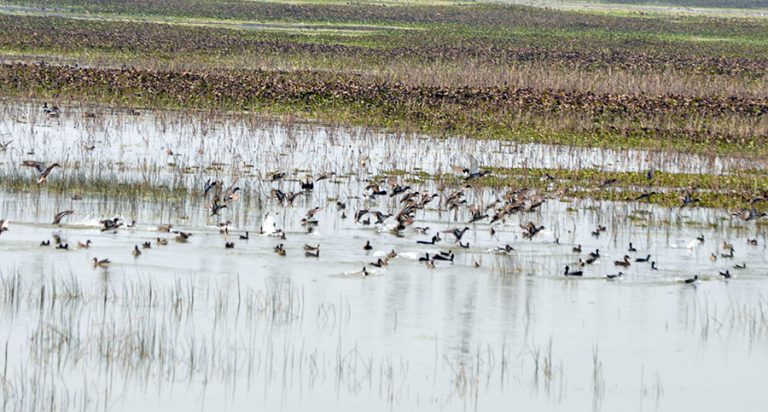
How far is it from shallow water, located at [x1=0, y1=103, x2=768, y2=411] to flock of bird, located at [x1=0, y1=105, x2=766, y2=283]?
134 millimetres

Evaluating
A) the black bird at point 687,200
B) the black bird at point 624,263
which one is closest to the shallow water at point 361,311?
the black bird at point 624,263

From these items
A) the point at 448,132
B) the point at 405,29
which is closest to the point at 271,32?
the point at 405,29

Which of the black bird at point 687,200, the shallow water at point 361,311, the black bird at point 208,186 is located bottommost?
the shallow water at point 361,311

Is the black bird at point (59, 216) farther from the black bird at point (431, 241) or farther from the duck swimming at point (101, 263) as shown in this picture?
the black bird at point (431, 241)

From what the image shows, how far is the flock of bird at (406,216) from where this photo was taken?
59.2ft

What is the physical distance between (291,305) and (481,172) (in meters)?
10.3

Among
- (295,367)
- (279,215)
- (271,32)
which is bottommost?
(295,367)

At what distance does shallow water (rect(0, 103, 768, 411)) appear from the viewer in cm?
1220

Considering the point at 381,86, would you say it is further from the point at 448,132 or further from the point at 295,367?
the point at 295,367

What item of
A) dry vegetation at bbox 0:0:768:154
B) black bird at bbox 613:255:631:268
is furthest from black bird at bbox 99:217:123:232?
dry vegetation at bbox 0:0:768:154

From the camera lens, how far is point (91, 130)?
93.5ft

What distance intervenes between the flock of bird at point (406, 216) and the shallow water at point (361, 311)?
134 millimetres

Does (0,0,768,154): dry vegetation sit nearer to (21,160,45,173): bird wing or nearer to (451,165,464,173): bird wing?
(451,165,464,173): bird wing

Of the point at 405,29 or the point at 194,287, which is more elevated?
the point at 405,29
